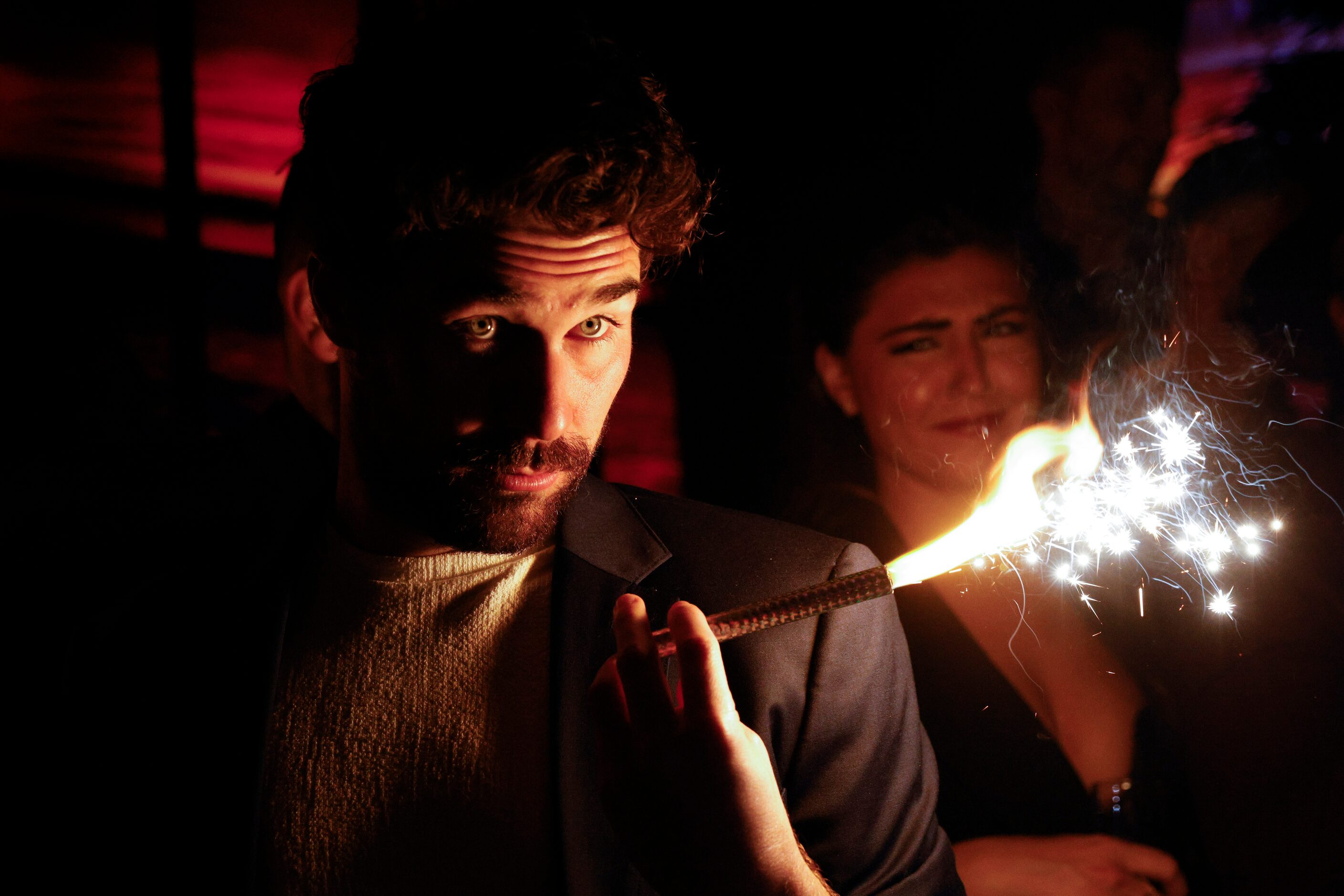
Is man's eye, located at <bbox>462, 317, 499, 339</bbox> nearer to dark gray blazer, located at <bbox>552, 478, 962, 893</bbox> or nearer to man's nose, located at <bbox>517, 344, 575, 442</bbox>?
man's nose, located at <bbox>517, 344, 575, 442</bbox>

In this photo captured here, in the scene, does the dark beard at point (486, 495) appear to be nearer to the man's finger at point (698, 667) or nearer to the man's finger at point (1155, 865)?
the man's finger at point (698, 667)

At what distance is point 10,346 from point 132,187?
0.66 metres

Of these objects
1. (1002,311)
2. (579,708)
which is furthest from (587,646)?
(1002,311)

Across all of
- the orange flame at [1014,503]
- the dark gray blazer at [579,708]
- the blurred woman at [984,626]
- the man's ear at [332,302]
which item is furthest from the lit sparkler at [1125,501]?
the man's ear at [332,302]

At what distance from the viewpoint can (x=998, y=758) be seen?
191 centimetres

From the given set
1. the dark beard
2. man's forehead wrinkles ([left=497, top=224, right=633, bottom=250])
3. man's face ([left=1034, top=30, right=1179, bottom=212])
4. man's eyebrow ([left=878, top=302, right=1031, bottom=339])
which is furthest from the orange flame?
man's forehead wrinkles ([left=497, top=224, right=633, bottom=250])

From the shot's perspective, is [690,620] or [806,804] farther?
[806,804]

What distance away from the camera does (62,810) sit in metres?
1.81

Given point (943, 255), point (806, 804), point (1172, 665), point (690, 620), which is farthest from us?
point (943, 255)

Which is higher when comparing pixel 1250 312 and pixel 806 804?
pixel 1250 312

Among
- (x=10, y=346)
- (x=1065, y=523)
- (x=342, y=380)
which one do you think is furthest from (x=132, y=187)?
(x=1065, y=523)

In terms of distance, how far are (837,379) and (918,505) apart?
0.43m

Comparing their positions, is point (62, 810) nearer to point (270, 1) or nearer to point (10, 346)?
point (10, 346)

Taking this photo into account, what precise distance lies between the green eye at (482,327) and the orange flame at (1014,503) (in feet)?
3.37
